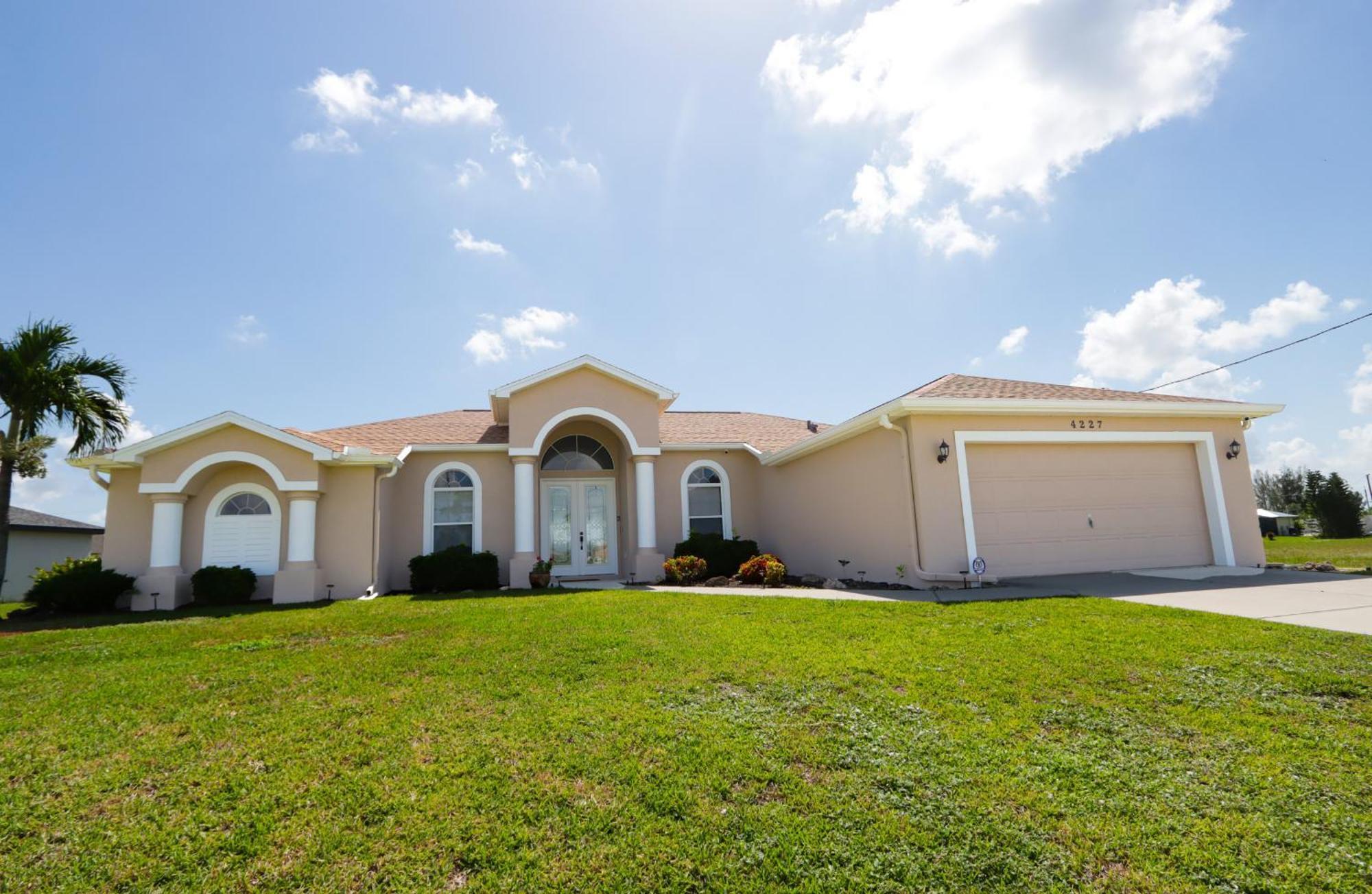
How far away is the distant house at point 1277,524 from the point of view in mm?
37125

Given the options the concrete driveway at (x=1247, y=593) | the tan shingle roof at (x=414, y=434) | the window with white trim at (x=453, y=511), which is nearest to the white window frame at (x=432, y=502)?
the window with white trim at (x=453, y=511)

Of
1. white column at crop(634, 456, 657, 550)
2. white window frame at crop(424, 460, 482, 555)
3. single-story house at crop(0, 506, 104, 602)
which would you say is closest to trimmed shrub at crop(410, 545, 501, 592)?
white window frame at crop(424, 460, 482, 555)

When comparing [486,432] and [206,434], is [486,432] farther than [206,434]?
→ Yes

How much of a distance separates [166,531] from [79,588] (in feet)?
5.22

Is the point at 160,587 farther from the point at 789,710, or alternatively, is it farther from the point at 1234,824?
the point at 1234,824

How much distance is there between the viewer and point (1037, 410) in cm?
1110

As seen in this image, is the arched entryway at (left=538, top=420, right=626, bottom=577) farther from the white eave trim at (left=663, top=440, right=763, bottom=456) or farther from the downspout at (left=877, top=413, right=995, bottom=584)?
the downspout at (left=877, top=413, right=995, bottom=584)

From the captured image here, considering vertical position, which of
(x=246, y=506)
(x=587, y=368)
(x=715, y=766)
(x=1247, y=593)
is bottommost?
(x=715, y=766)

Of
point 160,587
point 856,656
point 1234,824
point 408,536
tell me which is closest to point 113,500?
point 160,587

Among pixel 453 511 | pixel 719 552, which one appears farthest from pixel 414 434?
pixel 719 552

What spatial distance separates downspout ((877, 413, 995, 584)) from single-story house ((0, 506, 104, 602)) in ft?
78.1

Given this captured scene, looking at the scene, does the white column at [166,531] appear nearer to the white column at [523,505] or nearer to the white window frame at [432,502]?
the white window frame at [432,502]

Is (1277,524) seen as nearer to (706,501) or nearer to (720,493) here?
(720,493)

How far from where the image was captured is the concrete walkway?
7.07 metres
